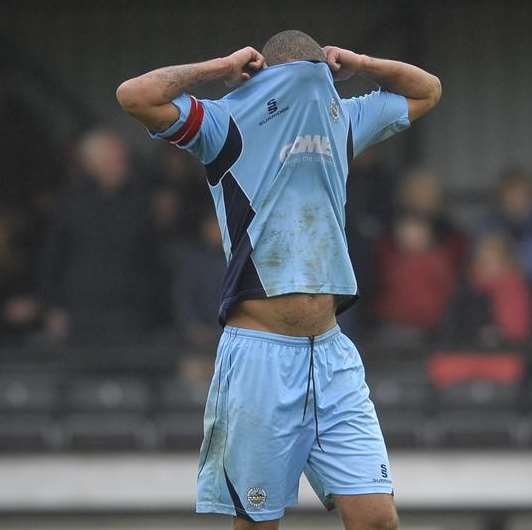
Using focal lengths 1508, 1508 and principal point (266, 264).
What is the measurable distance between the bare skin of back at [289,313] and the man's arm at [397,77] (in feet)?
2.49

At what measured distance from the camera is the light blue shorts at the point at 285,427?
4836 millimetres

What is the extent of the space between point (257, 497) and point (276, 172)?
1.05 metres

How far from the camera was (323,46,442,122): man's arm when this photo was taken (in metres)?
4.99

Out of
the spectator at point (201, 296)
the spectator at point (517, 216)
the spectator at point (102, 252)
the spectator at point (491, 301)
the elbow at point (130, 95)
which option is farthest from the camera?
the spectator at point (517, 216)

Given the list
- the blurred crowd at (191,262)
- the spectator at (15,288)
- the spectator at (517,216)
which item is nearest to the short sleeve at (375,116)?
the blurred crowd at (191,262)

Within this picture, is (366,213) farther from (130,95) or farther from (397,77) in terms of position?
(130,95)

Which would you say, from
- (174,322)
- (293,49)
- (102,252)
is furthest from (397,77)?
(174,322)

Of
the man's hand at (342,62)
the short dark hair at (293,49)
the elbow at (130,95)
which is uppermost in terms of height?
the short dark hair at (293,49)

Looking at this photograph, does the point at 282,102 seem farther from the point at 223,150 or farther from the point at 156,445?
the point at 156,445

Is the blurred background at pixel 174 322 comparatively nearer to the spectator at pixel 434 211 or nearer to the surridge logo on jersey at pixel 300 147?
the spectator at pixel 434 211

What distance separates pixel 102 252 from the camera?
29.0 ft

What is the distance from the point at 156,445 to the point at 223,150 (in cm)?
457

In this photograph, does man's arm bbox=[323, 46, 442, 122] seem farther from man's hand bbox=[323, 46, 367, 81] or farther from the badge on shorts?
the badge on shorts

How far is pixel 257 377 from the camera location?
4.86 m
